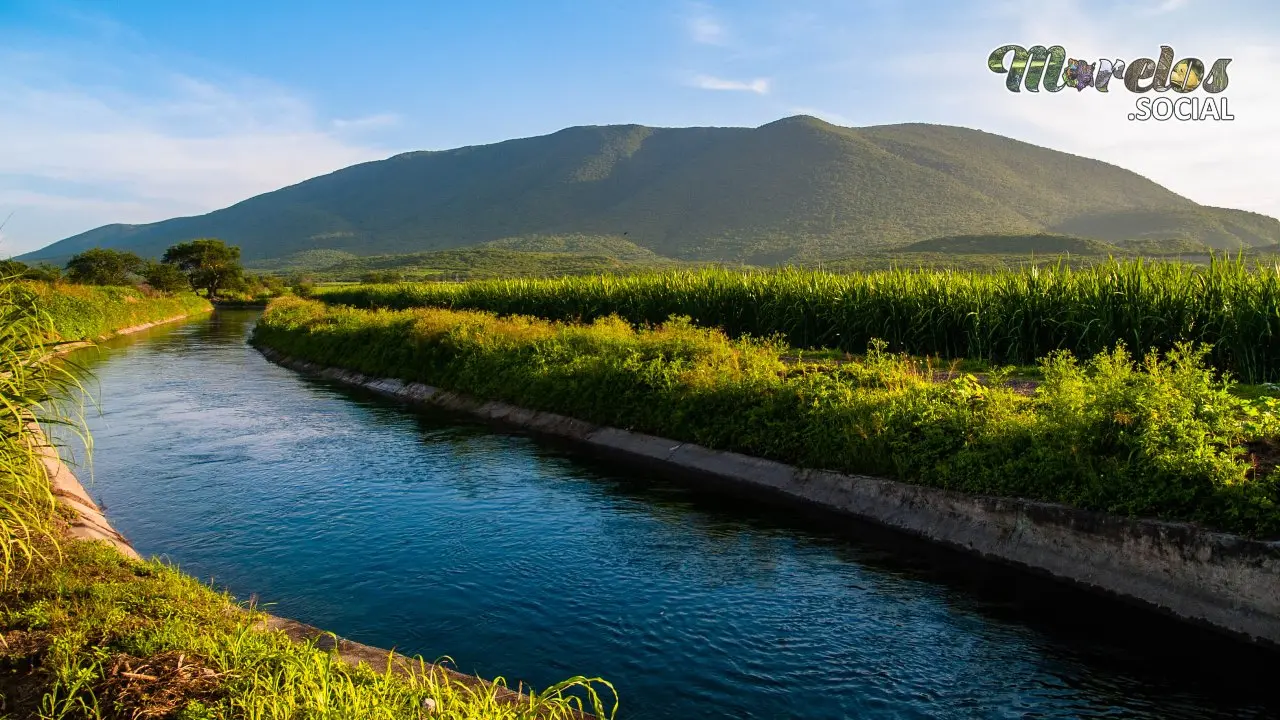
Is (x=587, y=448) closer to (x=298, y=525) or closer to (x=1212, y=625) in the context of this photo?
(x=298, y=525)

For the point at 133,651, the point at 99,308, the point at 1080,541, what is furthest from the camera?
the point at 99,308

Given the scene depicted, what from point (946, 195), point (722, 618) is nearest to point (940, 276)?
point (722, 618)

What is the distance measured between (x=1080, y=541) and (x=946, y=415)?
10.0 feet

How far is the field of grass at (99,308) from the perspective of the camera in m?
42.1

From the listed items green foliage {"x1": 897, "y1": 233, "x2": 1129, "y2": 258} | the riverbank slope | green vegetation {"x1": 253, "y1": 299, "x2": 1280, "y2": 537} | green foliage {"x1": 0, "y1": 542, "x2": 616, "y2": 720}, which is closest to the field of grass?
green vegetation {"x1": 253, "y1": 299, "x2": 1280, "y2": 537}

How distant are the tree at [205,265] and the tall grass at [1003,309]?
80.5m

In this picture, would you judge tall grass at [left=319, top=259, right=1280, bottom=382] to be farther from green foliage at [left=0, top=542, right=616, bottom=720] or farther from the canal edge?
green foliage at [left=0, top=542, right=616, bottom=720]

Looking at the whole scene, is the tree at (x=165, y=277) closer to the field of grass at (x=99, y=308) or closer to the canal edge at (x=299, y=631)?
the field of grass at (x=99, y=308)

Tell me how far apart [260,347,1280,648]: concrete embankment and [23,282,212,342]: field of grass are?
1230 inches

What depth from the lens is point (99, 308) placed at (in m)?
49.3

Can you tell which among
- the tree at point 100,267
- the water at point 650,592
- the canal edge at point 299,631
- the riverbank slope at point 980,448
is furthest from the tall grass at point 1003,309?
the tree at point 100,267

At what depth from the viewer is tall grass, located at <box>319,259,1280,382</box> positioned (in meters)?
16.1

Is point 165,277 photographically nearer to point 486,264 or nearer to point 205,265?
point 205,265

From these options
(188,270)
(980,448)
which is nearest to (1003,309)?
(980,448)
